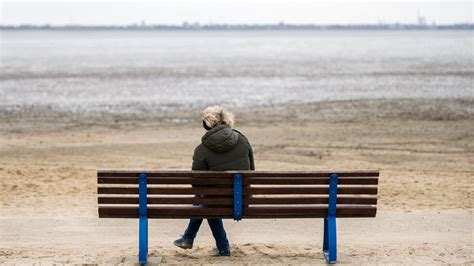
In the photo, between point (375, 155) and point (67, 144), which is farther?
point (67, 144)

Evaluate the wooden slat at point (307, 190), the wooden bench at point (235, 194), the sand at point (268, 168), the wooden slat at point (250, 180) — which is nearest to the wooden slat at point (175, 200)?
the wooden bench at point (235, 194)

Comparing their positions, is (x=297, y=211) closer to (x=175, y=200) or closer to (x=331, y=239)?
(x=331, y=239)

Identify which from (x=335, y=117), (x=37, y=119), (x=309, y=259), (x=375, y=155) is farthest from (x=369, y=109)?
(x=309, y=259)

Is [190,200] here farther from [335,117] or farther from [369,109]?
[369,109]

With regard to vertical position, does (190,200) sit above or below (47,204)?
above

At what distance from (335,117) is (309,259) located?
15.6 m

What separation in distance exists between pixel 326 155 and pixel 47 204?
23.6 ft

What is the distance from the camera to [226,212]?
237 inches

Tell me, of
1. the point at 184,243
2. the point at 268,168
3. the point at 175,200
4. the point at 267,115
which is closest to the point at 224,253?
the point at 184,243

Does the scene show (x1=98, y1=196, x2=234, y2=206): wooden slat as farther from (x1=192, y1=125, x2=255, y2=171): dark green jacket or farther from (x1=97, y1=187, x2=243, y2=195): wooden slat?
(x1=192, y1=125, x2=255, y2=171): dark green jacket

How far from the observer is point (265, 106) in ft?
82.2

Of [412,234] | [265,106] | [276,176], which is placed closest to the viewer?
[276,176]

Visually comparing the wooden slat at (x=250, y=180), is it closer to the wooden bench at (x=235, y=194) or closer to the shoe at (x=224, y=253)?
the wooden bench at (x=235, y=194)

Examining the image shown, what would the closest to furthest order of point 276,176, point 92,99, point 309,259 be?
point 276,176 < point 309,259 < point 92,99
